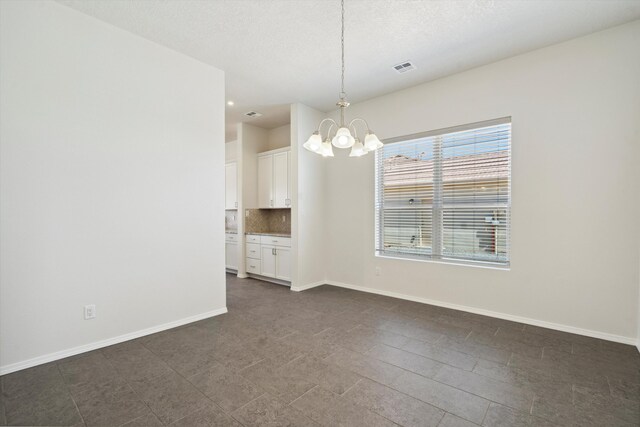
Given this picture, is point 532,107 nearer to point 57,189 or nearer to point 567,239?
point 567,239

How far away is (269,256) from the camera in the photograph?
542 centimetres

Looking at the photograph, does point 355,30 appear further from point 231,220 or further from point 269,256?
point 231,220

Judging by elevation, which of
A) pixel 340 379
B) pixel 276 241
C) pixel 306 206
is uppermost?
pixel 306 206

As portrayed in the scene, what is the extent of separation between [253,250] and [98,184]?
10.4ft

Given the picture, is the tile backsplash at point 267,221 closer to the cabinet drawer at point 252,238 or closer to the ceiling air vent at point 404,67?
the cabinet drawer at point 252,238

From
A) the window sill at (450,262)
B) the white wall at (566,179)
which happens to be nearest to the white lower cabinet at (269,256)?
the window sill at (450,262)

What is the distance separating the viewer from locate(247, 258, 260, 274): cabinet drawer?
5.64 meters

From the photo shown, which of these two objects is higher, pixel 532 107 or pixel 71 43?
pixel 71 43

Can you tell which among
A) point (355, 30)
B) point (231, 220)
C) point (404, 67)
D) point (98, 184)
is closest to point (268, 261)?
point (231, 220)

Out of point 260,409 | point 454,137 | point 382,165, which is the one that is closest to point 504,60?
point 454,137

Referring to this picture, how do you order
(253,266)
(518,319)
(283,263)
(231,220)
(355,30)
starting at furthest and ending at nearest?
(231,220) < (253,266) < (283,263) < (518,319) < (355,30)

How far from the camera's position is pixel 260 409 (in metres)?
1.95

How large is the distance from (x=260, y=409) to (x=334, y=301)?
7.96ft

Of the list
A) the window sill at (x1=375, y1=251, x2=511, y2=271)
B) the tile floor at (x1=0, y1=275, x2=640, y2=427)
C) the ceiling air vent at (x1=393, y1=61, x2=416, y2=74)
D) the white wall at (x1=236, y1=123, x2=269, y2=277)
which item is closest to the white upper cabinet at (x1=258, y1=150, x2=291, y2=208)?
the white wall at (x1=236, y1=123, x2=269, y2=277)
